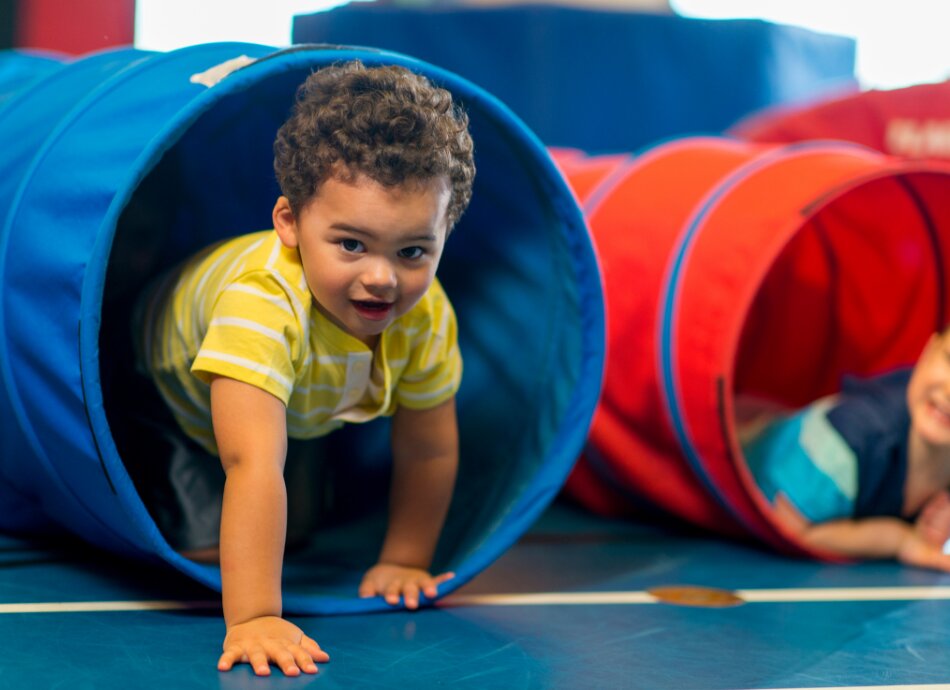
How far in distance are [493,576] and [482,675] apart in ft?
1.63

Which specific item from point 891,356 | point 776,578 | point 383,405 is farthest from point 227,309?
point 891,356

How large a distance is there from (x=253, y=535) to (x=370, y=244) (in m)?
0.37

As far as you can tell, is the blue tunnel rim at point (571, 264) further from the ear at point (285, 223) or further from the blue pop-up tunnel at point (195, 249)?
the ear at point (285, 223)

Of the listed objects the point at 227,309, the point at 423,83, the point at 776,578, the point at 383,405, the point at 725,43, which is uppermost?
the point at 725,43

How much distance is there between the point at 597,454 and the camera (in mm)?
2451

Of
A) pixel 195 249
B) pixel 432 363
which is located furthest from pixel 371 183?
pixel 195 249

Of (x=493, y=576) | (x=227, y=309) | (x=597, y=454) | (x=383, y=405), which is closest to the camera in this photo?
(x=227, y=309)

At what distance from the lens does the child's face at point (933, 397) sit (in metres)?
2.23

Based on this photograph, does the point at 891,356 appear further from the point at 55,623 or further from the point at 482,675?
the point at 55,623

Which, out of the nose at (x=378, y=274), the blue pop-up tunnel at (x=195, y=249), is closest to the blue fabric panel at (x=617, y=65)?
the blue pop-up tunnel at (x=195, y=249)

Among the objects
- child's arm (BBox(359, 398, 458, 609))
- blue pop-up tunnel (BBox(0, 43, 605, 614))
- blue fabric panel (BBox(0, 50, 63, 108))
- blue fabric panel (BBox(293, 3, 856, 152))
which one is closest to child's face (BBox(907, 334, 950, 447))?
blue pop-up tunnel (BBox(0, 43, 605, 614))

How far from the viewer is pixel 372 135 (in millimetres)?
1514

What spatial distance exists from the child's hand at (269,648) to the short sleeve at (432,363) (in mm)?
430

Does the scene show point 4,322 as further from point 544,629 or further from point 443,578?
point 544,629
